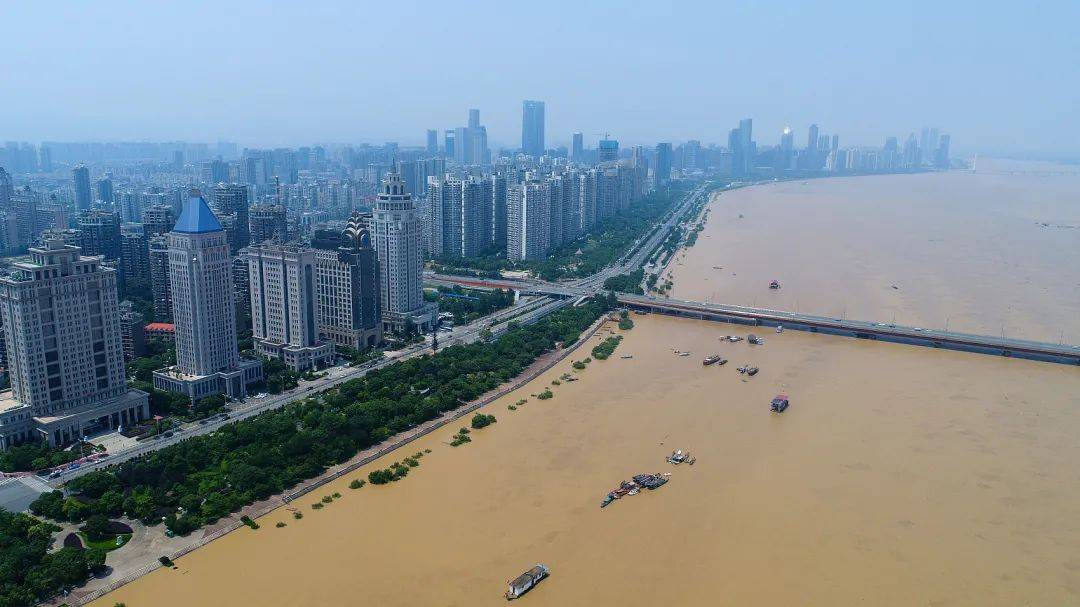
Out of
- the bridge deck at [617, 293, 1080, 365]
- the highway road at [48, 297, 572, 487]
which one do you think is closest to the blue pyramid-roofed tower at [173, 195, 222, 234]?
the highway road at [48, 297, 572, 487]

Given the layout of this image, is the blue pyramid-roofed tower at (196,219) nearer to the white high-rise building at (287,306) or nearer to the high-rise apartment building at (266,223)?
the white high-rise building at (287,306)

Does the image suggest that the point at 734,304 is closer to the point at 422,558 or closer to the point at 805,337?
the point at 805,337

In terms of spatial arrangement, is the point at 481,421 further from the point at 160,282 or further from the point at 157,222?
the point at 157,222

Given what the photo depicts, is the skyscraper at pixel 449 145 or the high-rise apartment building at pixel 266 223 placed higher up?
the skyscraper at pixel 449 145

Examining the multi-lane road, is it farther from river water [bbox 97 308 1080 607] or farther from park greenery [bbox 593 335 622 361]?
Answer: river water [bbox 97 308 1080 607]

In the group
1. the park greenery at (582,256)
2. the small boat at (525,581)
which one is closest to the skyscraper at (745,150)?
the park greenery at (582,256)

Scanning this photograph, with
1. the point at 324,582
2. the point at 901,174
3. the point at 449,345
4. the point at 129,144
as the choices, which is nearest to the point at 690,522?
the point at 324,582

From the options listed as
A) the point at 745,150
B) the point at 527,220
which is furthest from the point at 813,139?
the point at 527,220
